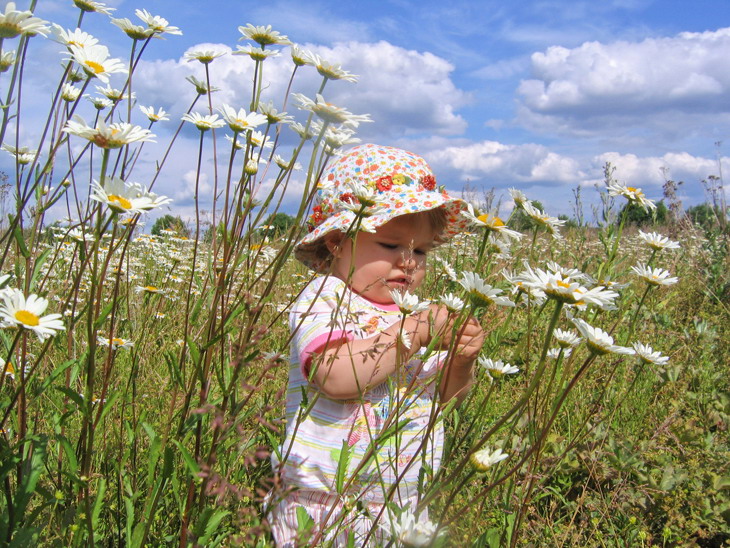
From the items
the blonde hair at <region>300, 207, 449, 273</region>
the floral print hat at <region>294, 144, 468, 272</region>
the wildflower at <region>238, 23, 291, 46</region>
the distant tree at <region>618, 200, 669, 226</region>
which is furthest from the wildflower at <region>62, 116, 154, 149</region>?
the distant tree at <region>618, 200, 669, 226</region>

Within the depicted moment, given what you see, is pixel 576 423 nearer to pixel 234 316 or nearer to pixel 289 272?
pixel 234 316

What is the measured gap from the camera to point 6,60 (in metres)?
1.16

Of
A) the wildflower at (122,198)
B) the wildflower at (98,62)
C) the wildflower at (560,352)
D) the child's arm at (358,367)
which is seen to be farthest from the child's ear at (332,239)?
the wildflower at (122,198)

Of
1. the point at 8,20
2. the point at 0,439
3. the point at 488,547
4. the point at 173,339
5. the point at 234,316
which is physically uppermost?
the point at 8,20

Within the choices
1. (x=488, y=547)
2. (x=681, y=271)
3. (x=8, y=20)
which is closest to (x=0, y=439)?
(x=8, y=20)

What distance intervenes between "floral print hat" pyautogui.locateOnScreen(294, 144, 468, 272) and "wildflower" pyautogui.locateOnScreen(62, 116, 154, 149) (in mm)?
846

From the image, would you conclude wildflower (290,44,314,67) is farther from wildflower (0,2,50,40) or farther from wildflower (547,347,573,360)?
wildflower (547,347,573,360)

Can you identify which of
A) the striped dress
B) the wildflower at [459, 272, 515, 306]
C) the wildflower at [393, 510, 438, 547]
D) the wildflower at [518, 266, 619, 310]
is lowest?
the striped dress

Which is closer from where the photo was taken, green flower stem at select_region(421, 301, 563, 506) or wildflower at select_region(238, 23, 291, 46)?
green flower stem at select_region(421, 301, 563, 506)

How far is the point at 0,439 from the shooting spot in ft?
3.82

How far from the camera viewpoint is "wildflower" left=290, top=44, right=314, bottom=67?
53.0 inches

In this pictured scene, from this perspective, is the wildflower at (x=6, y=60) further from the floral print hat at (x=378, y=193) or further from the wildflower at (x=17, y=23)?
the floral print hat at (x=378, y=193)

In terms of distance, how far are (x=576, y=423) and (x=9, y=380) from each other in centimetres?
207

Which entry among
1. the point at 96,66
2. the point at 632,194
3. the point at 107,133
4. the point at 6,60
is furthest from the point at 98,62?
the point at 632,194
